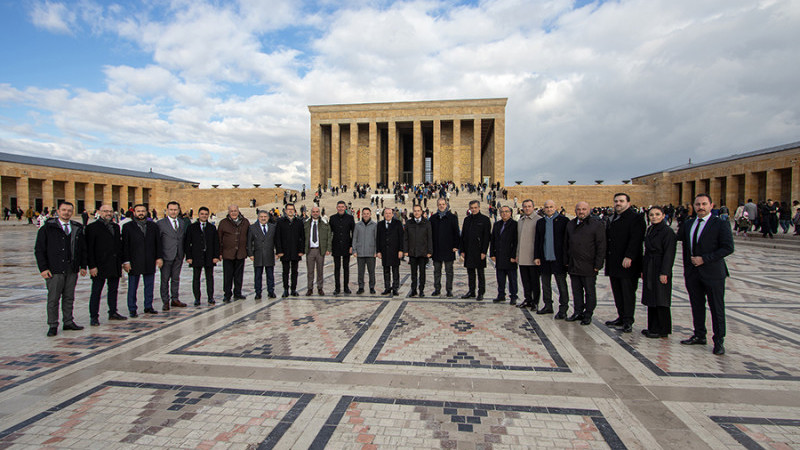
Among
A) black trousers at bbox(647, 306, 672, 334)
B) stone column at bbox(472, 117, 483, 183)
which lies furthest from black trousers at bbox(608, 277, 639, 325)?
stone column at bbox(472, 117, 483, 183)

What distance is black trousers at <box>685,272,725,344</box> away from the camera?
404cm

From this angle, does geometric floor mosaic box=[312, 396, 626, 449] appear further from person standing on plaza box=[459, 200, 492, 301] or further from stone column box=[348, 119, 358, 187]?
stone column box=[348, 119, 358, 187]

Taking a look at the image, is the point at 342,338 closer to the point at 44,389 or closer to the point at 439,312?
the point at 439,312

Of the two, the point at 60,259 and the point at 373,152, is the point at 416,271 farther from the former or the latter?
the point at 373,152

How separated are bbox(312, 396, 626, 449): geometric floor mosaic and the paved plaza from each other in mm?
13

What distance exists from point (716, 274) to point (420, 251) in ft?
13.9

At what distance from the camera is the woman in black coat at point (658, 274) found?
14.6ft

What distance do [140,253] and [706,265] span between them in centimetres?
773

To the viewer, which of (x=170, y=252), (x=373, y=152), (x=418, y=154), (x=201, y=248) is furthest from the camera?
(x=418, y=154)

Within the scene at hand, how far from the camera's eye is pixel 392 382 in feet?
10.8

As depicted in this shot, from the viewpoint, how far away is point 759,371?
3539 millimetres

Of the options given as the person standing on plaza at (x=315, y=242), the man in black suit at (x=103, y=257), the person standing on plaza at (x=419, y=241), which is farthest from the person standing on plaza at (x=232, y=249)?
the person standing on plaza at (x=419, y=241)

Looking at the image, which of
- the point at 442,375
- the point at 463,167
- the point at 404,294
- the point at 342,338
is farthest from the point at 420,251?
the point at 463,167

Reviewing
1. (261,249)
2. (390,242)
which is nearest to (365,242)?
(390,242)
